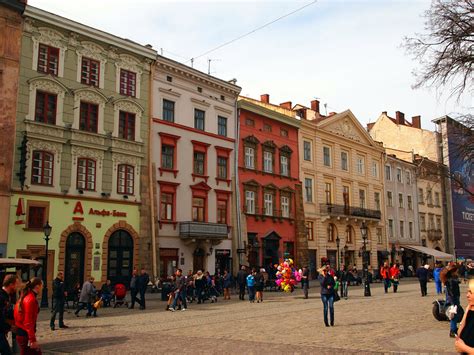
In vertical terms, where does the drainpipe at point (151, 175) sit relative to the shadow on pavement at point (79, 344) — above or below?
above

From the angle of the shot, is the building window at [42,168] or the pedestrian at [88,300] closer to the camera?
the pedestrian at [88,300]

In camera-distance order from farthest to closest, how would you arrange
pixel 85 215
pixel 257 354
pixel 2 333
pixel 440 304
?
1. pixel 85 215
2. pixel 440 304
3. pixel 257 354
4. pixel 2 333

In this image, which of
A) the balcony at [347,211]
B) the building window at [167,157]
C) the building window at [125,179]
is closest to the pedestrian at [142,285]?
the building window at [125,179]

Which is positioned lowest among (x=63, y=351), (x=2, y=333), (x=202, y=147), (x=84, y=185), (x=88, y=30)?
(x=63, y=351)

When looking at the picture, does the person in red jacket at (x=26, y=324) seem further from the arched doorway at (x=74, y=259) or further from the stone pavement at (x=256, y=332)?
the arched doorway at (x=74, y=259)

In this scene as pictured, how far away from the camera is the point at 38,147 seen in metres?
27.5

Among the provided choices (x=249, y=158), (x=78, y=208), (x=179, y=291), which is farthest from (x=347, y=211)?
(x=179, y=291)

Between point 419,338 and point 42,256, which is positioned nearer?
point 419,338

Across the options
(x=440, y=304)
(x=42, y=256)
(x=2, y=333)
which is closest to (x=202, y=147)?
(x=42, y=256)

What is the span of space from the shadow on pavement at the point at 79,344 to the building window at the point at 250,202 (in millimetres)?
26808

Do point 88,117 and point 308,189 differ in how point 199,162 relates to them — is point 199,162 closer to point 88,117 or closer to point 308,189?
point 88,117

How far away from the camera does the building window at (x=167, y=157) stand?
34.2 m

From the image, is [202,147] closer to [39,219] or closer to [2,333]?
[39,219]

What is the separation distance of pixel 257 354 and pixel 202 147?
2717 cm
